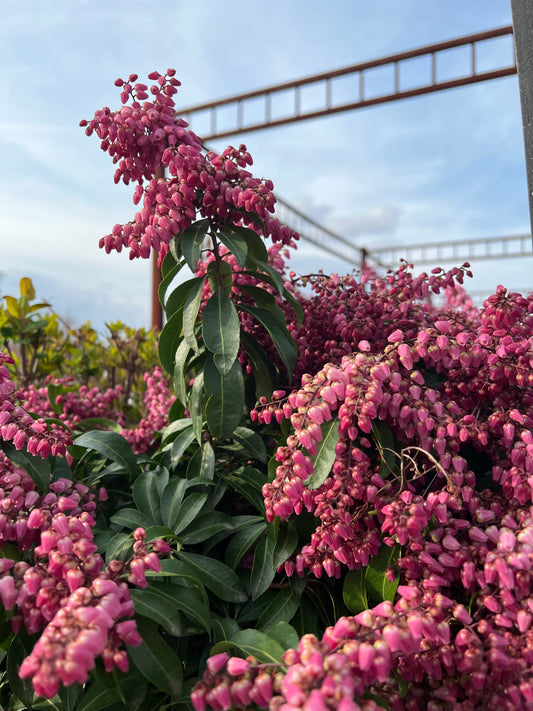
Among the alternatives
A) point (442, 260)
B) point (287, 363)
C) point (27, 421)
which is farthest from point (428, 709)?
point (442, 260)

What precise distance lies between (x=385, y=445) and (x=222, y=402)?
Answer: 1.53 ft

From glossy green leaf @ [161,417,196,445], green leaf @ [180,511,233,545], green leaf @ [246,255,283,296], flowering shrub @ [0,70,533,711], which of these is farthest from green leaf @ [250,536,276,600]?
green leaf @ [246,255,283,296]

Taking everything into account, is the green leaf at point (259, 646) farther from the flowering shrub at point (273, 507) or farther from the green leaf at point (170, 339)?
the green leaf at point (170, 339)

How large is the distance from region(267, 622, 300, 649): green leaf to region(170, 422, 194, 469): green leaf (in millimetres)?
654

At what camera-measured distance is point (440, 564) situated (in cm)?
114

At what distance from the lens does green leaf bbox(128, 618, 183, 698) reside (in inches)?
41.0

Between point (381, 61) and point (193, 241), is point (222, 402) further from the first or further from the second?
point (381, 61)

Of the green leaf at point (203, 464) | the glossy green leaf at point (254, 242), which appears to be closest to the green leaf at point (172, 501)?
the green leaf at point (203, 464)

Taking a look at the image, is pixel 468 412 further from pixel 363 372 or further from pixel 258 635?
pixel 258 635

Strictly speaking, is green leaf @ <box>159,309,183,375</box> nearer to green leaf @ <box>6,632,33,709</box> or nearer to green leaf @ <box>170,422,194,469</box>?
green leaf @ <box>170,422,194,469</box>

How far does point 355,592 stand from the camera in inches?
51.3

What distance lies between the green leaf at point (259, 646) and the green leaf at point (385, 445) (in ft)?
1.45

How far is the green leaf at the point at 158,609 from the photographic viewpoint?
3.47 ft

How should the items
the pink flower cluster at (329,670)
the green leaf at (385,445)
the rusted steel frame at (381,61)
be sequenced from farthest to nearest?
the rusted steel frame at (381,61), the green leaf at (385,445), the pink flower cluster at (329,670)
